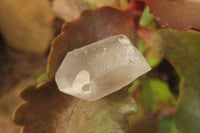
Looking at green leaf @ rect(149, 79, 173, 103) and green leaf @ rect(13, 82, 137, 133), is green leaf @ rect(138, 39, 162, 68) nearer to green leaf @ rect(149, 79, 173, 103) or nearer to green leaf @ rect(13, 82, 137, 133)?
green leaf @ rect(149, 79, 173, 103)

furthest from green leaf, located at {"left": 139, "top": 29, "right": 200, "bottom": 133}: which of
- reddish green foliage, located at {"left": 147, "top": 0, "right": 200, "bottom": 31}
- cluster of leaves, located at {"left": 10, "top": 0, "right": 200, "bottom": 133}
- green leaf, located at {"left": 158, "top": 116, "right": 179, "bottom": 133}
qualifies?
green leaf, located at {"left": 158, "top": 116, "right": 179, "bottom": 133}

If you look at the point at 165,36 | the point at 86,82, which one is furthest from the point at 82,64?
the point at 165,36

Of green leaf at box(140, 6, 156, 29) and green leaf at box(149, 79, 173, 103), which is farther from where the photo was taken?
green leaf at box(149, 79, 173, 103)

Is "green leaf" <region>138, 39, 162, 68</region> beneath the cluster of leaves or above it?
beneath

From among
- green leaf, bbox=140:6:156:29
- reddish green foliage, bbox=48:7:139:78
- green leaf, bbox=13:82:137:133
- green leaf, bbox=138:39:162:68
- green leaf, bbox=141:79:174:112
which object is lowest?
green leaf, bbox=141:79:174:112

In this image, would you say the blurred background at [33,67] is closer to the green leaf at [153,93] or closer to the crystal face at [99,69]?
the green leaf at [153,93]

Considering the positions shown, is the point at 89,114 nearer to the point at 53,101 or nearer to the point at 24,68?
the point at 53,101

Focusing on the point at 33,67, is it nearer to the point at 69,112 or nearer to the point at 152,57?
the point at 152,57

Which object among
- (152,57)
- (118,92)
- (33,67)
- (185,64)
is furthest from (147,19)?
(33,67)
